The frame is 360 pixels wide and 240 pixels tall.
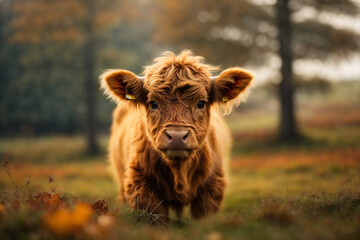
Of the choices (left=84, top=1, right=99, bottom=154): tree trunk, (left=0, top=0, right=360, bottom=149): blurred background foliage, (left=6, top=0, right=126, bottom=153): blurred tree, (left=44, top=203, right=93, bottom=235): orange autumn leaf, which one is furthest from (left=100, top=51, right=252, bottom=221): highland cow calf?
(left=84, top=1, right=99, bottom=154): tree trunk

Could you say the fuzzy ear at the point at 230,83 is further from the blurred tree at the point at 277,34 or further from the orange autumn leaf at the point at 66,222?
the blurred tree at the point at 277,34

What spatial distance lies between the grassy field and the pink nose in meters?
0.79

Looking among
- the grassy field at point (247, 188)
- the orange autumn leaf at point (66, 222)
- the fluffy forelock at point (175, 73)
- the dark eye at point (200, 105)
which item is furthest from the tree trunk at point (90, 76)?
the orange autumn leaf at point (66, 222)

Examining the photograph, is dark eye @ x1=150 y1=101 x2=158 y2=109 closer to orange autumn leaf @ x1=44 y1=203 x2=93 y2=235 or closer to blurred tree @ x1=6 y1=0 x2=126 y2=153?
orange autumn leaf @ x1=44 y1=203 x2=93 y2=235

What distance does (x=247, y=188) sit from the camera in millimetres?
7473

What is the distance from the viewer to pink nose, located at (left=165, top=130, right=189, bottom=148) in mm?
3350

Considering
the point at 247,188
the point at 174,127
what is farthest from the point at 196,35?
the point at 174,127

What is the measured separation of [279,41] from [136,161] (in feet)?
32.7

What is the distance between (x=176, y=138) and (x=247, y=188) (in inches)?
182

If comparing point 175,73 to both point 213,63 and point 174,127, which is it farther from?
point 213,63

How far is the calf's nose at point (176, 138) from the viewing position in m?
3.35

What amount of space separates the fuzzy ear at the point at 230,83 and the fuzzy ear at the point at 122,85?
39.0 inches

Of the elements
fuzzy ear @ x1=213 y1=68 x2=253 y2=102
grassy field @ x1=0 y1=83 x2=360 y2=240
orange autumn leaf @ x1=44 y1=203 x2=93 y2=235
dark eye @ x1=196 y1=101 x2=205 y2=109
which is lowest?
grassy field @ x1=0 y1=83 x2=360 y2=240

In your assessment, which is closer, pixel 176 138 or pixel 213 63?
pixel 176 138
